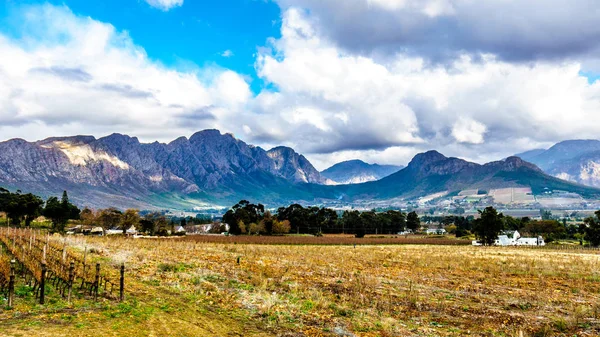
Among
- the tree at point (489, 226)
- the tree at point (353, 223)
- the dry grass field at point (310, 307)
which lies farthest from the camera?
the tree at point (353, 223)

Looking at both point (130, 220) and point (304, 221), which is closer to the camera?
point (130, 220)

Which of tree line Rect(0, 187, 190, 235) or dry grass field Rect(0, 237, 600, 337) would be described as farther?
tree line Rect(0, 187, 190, 235)

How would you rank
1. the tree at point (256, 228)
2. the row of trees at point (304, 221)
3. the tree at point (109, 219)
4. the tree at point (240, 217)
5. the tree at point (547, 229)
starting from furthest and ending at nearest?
the tree at point (547, 229), the tree at point (240, 217), the row of trees at point (304, 221), the tree at point (256, 228), the tree at point (109, 219)

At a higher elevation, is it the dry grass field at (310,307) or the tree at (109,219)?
the tree at (109,219)

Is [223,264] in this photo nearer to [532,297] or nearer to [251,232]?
[532,297]

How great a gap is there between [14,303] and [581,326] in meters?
24.9

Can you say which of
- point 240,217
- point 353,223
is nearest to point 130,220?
point 240,217

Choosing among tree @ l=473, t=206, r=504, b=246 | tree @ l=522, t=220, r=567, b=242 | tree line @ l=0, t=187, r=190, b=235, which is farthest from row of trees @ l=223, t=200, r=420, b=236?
tree @ l=522, t=220, r=567, b=242

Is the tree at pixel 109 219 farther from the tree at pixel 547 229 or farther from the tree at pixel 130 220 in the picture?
the tree at pixel 547 229

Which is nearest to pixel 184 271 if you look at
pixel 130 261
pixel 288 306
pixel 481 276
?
pixel 130 261

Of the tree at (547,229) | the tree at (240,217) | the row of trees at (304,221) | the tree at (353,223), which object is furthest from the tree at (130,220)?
the tree at (547,229)

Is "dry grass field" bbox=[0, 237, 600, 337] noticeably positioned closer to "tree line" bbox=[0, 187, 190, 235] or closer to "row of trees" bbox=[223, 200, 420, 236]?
"tree line" bbox=[0, 187, 190, 235]

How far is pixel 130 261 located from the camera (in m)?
34.1

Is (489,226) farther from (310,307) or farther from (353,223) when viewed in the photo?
(310,307)
